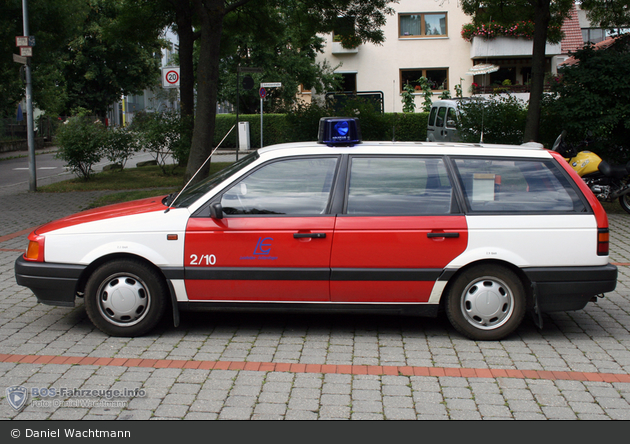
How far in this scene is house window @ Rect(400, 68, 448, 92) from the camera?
34.5 metres

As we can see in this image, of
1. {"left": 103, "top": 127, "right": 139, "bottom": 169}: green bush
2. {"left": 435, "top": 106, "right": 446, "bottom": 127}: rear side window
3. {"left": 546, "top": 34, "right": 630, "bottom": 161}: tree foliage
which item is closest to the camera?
{"left": 546, "top": 34, "right": 630, "bottom": 161}: tree foliage

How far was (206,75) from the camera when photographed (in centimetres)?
1217

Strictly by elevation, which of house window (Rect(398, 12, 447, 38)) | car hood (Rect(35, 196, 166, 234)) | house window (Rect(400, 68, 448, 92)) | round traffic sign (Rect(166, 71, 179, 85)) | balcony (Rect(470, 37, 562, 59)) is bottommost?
car hood (Rect(35, 196, 166, 234))

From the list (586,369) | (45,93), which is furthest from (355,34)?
(45,93)

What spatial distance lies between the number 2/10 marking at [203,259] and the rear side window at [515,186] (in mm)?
2058

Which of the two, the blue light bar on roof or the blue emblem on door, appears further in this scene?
the blue light bar on roof

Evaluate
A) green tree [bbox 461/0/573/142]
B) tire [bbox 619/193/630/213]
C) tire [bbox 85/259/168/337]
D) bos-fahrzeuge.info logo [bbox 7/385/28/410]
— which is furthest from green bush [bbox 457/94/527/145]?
bos-fahrzeuge.info logo [bbox 7/385/28/410]

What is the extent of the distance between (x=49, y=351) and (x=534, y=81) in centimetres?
1157

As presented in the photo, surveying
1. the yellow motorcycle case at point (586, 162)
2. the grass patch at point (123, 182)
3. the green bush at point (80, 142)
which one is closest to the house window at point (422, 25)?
the grass patch at point (123, 182)

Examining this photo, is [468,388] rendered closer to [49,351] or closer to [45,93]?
[49,351]

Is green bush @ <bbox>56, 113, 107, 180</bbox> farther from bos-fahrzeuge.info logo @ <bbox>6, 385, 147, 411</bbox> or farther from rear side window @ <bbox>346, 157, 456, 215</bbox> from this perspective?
bos-fahrzeuge.info logo @ <bbox>6, 385, 147, 411</bbox>

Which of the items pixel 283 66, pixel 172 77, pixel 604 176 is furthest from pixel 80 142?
pixel 283 66

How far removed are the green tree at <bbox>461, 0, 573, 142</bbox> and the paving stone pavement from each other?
26.1ft

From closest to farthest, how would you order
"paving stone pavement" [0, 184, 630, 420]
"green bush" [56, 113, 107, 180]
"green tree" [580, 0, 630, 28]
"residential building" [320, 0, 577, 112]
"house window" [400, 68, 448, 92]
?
"paving stone pavement" [0, 184, 630, 420]
"green tree" [580, 0, 630, 28]
"green bush" [56, 113, 107, 180]
"residential building" [320, 0, 577, 112]
"house window" [400, 68, 448, 92]
